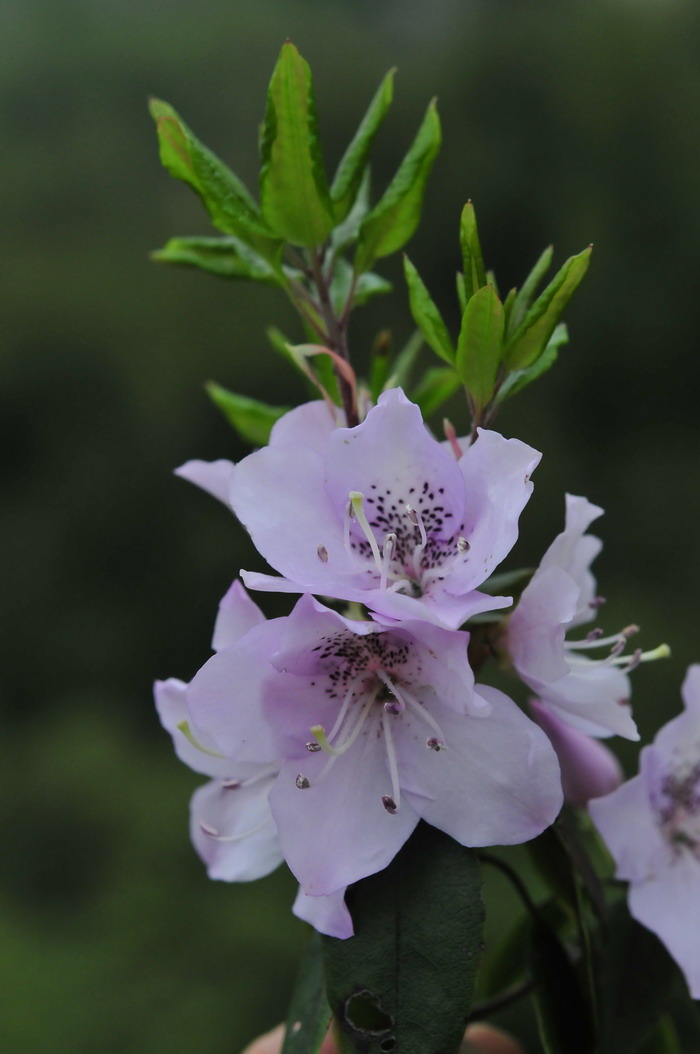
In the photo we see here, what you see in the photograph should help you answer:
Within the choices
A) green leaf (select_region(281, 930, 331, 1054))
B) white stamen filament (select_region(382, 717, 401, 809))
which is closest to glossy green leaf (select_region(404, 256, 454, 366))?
white stamen filament (select_region(382, 717, 401, 809))

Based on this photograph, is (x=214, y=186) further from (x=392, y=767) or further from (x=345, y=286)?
(x=392, y=767)

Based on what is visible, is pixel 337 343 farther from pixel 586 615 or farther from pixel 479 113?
pixel 479 113

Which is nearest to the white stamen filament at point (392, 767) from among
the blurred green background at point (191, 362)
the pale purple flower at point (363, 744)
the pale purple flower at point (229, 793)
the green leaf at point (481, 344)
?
the pale purple flower at point (363, 744)

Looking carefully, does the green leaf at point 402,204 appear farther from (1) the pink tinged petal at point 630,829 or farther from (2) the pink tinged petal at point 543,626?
(1) the pink tinged petal at point 630,829

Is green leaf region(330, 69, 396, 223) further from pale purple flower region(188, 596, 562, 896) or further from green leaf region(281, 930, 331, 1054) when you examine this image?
green leaf region(281, 930, 331, 1054)

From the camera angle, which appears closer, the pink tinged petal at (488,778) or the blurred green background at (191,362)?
the pink tinged petal at (488,778)

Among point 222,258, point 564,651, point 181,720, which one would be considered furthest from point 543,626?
point 222,258
